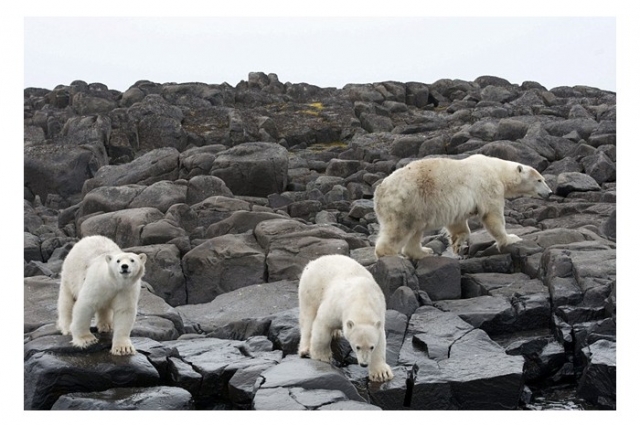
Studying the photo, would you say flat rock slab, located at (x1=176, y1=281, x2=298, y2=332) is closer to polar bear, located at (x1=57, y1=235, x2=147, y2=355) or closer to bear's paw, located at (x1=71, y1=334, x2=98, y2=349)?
polar bear, located at (x1=57, y1=235, x2=147, y2=355)

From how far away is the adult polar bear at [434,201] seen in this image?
15484mm

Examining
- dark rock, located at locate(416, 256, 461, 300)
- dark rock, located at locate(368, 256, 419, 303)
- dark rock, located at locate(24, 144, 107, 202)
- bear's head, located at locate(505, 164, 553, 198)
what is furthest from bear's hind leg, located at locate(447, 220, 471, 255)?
dark rock, located at locate(24, 144, 107, 202)

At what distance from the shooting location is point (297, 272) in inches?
689

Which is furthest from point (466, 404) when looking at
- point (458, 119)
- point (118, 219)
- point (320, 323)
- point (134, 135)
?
point (458, 119)

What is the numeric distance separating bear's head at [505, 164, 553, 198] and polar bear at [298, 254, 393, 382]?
6764 mm

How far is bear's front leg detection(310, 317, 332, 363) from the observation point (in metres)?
10.5

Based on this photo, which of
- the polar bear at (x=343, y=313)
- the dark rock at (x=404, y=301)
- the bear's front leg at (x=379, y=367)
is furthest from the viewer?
the dark rock at (x=404, y=301)

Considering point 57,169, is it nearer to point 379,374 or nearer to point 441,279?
point 441,279

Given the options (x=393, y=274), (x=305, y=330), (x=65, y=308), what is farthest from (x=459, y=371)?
(x=65, y=308)

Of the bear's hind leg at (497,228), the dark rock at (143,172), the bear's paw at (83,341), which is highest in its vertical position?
the dark rock at (143,172)

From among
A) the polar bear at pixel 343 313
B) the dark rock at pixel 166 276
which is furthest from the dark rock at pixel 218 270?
the polar bear at pixel 343 313

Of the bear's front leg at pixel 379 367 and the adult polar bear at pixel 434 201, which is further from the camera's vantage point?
the adult polar bear at pixel 434 201

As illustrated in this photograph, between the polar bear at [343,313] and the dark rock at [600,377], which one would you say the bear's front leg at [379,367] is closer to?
the polar bear at [343,313]

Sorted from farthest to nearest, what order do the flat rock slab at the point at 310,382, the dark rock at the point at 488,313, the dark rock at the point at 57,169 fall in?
1. the dark rock at the point at 57,169
2. the dark rock at the point at 488,313
3. the flat rock slab at the point at 310,382
